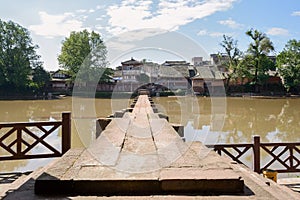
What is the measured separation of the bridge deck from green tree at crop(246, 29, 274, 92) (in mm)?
35105

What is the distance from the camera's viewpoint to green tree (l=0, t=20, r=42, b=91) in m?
35.3

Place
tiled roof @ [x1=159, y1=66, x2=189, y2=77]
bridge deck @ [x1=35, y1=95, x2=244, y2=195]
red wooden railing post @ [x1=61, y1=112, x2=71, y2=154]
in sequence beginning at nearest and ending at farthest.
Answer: bridge deck @ [x1=35, y1=95, x2=244, y2=195] → red wooden railing post @ [x1=61, y1=112, x2=71, y2=154] → tiled roof @ [x1=159, y1=66, x2=189, y2=77]

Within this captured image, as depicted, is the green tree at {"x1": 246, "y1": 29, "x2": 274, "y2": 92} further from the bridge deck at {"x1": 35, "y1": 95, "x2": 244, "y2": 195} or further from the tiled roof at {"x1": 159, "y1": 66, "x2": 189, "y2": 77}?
the bridge deck at {"x1": 35, "y1": 95, "x2": 244, "y2": 195}

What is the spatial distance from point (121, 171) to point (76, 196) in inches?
18.3

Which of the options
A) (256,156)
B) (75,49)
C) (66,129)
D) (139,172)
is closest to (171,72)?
(256,156)

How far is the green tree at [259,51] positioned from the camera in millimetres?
35812

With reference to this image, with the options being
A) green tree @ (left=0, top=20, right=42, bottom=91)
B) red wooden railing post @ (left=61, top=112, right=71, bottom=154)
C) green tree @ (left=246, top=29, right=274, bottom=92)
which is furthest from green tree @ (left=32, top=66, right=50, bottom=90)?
red wooden railing post @ (left=61, top=112, right=71, bottom=154)

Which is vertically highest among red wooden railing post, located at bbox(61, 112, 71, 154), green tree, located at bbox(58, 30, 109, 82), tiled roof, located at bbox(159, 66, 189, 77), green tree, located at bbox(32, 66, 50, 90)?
green tree, located at bbox(58, 30, 109, 82)

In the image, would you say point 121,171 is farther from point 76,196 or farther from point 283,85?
point 283,85

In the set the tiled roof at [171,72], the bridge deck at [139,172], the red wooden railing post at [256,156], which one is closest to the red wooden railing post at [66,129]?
the bridge deck at [139,172]

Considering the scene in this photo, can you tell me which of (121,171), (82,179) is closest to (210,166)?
(121,171)

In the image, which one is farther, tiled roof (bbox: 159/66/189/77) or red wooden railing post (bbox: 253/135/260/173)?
tiled roof (bbox: 159/66/189/77)

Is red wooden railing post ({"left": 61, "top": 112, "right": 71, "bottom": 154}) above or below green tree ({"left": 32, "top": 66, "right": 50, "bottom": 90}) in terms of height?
below

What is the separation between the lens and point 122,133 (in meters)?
4.50
